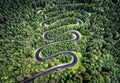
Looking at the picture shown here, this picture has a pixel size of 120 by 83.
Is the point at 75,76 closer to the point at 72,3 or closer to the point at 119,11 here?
the point at 119,11

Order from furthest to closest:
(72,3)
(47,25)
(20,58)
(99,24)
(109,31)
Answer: (72,3) → (47,25) → (99,24) → (109,31) → (20,58)

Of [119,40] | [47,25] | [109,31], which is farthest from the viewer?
[47,25]

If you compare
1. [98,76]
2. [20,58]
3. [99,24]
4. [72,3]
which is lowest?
[98,76]

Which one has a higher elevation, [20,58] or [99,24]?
[99,24]

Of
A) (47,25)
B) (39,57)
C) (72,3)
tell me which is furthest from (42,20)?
(39,57)

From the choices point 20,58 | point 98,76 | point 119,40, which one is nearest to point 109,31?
point 119,40

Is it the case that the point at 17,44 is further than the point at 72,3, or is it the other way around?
the point at 72,3

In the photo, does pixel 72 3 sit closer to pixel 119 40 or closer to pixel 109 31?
pixel 109 31
